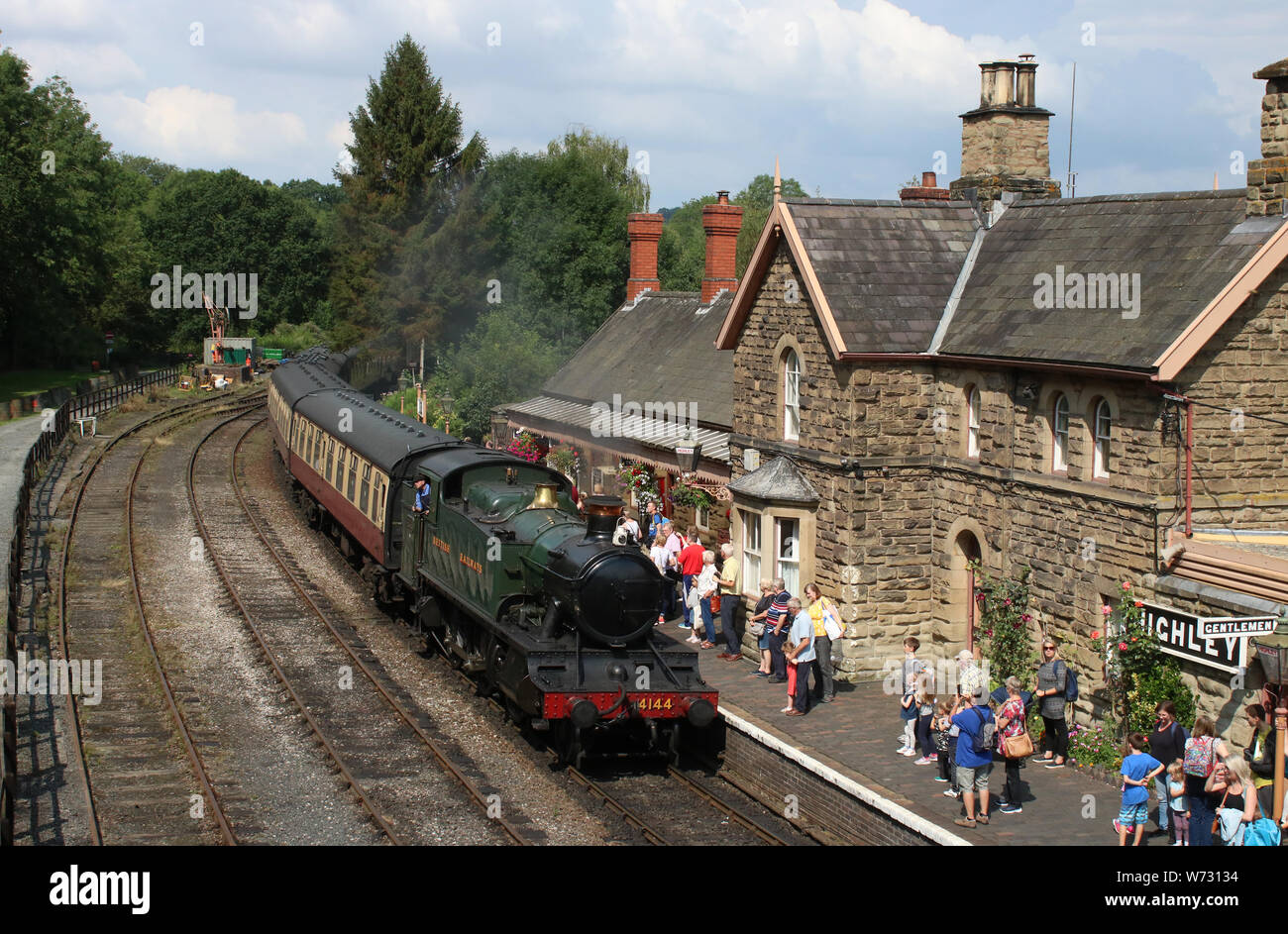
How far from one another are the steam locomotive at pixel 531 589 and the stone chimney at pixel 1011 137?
25.5 feet

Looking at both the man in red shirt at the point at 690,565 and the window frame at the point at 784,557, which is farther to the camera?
the man in red shirt at the point at 690,565

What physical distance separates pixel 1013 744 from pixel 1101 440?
4152mm

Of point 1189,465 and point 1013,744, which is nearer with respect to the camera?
point 1013,744

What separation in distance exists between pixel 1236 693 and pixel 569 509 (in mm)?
8304

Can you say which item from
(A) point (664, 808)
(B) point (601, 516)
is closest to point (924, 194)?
(B) point (601, 516)

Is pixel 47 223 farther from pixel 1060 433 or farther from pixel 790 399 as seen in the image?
pixel 1060 433

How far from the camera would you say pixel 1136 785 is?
11102mm

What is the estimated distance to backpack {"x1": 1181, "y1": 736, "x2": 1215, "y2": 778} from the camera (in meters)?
10.9

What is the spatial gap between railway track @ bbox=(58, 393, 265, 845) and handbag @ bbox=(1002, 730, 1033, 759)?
747 cm

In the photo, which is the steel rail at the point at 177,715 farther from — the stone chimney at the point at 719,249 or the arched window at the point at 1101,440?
the stone chimney at the point at 719,249

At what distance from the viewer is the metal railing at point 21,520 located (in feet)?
41.2

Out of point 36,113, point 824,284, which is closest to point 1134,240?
point 824,284

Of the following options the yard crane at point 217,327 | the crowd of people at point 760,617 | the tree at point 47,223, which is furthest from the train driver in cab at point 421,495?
the yard crane at point 217,327

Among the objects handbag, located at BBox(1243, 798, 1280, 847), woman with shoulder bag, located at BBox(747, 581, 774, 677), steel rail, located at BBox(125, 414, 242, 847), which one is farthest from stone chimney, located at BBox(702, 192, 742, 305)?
handbag, located at BBox(1243, 798, 1280, 847)
